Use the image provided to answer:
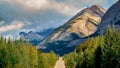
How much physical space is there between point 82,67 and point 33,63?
40.5m

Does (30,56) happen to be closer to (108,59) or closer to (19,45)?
(19,45)

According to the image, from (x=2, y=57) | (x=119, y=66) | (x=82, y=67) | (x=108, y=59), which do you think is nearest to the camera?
(x=119, y=66)

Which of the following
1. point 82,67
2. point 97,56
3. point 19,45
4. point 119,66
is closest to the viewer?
point 119,66

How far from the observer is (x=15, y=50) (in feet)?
497

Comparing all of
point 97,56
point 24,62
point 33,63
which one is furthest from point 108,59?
point 33,63

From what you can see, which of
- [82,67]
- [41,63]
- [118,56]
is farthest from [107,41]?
[41,63]

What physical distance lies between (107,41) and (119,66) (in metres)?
14.9

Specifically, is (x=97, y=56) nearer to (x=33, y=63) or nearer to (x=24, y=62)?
(x=24, y=62)

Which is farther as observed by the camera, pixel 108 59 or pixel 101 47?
pixel 101 47

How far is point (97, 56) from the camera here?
108 m

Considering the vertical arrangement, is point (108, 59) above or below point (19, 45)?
below

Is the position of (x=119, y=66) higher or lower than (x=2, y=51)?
lower

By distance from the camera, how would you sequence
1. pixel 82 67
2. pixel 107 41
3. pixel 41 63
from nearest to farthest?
pixel 107 41 → pixel 82 67 → pixel 41 63

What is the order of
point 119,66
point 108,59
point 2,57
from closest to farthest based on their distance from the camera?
point 119,66
point 108,59
point 2,57
